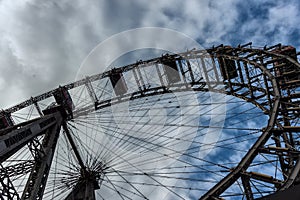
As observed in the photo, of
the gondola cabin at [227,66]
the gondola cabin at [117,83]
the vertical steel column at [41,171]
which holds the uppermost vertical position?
the gondola cabin at [117,83]

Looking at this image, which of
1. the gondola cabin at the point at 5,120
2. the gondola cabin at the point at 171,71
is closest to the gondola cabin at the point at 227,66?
the gondola cabin at the point at 171,71

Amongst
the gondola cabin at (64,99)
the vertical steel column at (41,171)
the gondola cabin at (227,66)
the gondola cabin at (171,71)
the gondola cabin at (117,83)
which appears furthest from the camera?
the gondola cabin at (117,83)

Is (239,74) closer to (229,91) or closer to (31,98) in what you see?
(229,91)

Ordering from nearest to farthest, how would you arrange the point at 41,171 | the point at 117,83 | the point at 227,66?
the point at 41,171 → the point at 227,66 → the point at 117,83

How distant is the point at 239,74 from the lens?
67.6 ft

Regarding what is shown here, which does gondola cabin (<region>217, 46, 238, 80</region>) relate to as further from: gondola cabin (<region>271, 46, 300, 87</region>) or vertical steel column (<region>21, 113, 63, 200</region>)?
vertical steel column (<region>21, 113, 63, 200</region>)

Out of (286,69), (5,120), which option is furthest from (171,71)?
(5,120)

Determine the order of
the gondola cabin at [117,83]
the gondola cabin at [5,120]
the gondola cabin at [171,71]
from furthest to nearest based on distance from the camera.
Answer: the gondola cabin at [117,83]
the gondola cabin at [171,71]
the gondola cabin at [5,120]

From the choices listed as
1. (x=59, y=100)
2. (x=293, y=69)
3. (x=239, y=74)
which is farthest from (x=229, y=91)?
(x=59, y=100)

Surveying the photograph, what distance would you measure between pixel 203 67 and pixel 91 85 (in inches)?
406

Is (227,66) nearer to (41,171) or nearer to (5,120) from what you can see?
(41,171)

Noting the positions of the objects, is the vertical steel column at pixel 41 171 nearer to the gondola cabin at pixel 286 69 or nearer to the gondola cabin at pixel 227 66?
the gondola cabin at pixel 227 66

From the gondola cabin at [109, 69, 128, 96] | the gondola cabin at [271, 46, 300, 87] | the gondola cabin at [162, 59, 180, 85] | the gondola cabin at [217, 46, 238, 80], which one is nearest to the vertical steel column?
the gondola cabin at [109, 69, 128, 96]

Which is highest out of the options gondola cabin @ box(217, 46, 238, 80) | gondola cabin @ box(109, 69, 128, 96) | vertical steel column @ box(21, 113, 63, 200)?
gondola cabin @ box(109, 69, 128, 96)
